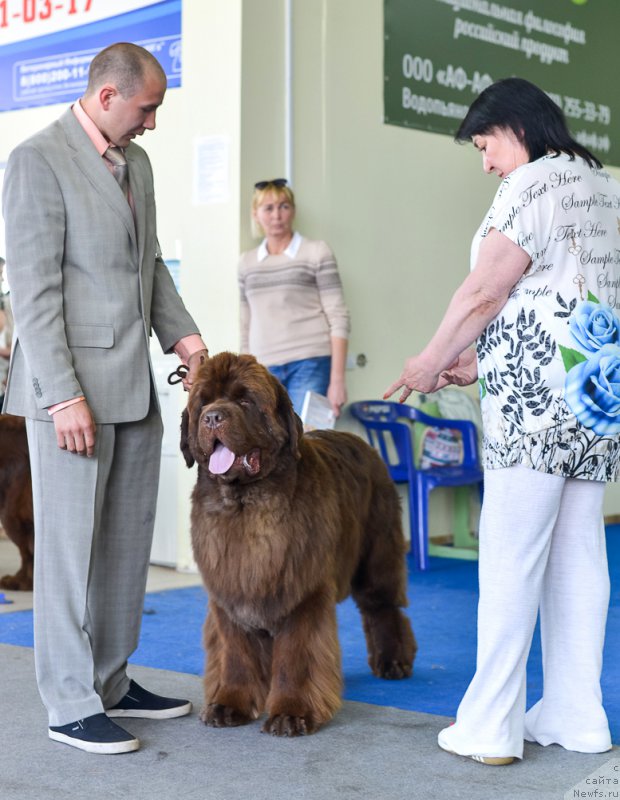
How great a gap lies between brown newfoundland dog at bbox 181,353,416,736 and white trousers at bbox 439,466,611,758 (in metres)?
0.45

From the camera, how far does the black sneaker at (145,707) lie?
3.41 m

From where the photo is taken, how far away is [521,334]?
9.34ft

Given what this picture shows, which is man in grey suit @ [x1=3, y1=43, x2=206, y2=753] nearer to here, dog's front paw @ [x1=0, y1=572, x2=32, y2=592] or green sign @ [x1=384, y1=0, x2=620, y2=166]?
dog's front paw @ [x1=0, y1=572, x2=32, y2=592]

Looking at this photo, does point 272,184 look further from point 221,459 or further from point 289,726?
point 289,726

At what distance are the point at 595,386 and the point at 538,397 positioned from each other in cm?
14

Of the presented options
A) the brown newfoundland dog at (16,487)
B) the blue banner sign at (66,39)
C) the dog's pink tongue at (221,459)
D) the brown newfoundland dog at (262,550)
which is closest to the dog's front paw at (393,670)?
the brown newfoundland dog at (262,550)

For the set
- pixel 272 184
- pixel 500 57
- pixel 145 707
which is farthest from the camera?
pixel 500 57

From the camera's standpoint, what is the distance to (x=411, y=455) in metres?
6.72

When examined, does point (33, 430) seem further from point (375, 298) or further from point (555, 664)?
point (375, 298)

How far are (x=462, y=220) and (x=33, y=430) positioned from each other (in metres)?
4.89

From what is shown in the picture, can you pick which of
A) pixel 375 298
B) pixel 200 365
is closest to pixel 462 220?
pixel 375 298

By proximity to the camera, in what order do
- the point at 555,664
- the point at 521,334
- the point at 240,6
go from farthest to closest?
the point at 240,6 → the point at 555,664 → the point at 521,334

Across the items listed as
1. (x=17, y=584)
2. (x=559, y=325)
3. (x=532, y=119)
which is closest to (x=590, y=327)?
(x=559, y=325)

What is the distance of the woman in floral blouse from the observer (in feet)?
9.20
